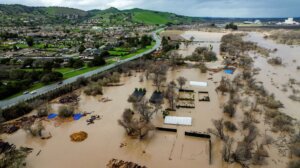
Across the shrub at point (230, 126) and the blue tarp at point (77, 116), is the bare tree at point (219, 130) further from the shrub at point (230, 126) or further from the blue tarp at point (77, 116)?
the blue tarp at point (77, 116)

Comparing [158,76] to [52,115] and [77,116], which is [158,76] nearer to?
[77,116]

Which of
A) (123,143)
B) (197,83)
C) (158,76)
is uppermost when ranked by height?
(158,76)

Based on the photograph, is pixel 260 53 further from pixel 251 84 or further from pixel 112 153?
pixel 112 153

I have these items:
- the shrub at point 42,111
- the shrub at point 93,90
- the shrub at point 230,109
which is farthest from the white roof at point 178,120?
the shrub at point 42,111

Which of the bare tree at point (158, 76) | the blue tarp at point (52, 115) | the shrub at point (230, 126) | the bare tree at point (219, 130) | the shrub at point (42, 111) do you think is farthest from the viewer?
the bare tree at point (158, 76)

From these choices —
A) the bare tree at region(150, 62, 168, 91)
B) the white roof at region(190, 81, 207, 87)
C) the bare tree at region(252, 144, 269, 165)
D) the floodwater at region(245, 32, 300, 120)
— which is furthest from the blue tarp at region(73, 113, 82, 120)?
the floodwater at region(245, 32, 300, 120)

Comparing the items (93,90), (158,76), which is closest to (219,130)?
(158,76)

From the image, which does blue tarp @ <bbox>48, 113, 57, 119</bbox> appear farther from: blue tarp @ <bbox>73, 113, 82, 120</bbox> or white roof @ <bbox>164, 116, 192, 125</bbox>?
white roof @ <bbox>164, 116, 192, 125</bbox>

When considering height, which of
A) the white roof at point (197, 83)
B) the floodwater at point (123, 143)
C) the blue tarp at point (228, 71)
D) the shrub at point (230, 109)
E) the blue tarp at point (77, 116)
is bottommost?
the floodwater at point (123, 143)

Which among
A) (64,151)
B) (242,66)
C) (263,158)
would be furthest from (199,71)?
(64,151)
